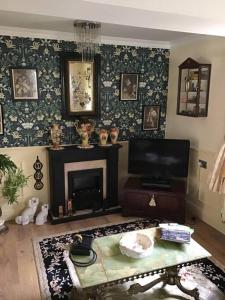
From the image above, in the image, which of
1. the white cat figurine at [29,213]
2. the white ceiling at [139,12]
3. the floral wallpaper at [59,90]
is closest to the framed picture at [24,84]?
the floral wallpaper at [59,90]

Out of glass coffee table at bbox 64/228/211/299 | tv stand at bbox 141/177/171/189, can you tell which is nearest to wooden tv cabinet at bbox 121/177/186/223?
tv stand at bbox 141/177/171/189

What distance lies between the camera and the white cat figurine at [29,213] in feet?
11.6

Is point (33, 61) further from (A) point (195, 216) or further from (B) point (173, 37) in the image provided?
(A) point (195, 216)

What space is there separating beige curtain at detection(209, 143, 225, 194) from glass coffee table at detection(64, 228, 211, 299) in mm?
898

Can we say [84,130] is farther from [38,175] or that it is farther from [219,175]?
[219,175]

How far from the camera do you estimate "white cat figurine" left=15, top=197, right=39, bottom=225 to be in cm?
354

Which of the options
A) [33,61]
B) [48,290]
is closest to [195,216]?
[48,290]

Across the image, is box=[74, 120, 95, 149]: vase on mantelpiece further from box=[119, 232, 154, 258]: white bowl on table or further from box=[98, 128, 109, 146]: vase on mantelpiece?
box=[119, 232, 154, 258]: white bowl on table

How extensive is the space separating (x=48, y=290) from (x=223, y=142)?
2.40 metres

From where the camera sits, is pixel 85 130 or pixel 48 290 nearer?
pixel 48 290

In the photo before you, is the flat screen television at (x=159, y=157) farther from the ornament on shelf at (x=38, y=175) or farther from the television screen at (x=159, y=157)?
the ornament on shelf at (x=38, y=175)

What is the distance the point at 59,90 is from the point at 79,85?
0.90 feet

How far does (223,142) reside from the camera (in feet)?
10.3

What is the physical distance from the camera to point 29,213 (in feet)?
11.7
